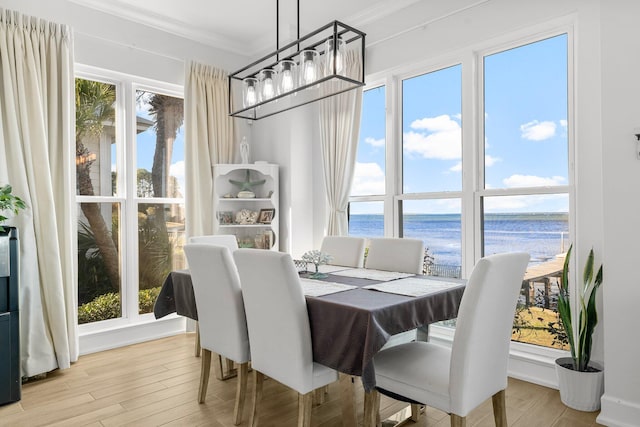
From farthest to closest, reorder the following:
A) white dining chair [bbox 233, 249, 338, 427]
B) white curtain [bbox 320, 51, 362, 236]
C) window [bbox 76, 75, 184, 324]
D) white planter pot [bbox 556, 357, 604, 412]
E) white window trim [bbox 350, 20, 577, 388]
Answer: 1. white curtain [bbox 320, 51, 362, 236]
2. window [bbox 76, 75, 184, 324]
3. white window trim [bbox 350, 20, 577, 388]
4. white planter pot [bbox 556, 357, 604, 412]
5. white dining chair [bbox 233, 249, 338, 427]

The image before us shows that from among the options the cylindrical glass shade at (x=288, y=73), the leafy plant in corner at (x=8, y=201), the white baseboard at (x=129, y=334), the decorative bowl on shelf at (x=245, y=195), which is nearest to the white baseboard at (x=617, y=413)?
the cylindrical glass shade at (x=288, y=73)

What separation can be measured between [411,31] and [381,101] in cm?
70

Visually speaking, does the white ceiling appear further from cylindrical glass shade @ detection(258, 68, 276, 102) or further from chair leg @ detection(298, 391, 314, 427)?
chair leg @ detection(298, 391, 314, 427)

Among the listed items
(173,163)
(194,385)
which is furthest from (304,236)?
(194,385)

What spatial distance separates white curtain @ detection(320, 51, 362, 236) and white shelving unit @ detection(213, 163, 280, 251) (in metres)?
0.60

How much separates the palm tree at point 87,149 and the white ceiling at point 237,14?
69 centimetres

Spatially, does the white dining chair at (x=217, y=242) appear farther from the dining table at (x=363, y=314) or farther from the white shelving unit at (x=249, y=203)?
the dining table at (x=363, y=314)

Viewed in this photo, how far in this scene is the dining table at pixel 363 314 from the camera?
5.84 ft

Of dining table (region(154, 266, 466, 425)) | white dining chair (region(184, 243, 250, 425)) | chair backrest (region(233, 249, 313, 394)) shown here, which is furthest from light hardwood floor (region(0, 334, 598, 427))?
dining table (region(154, 266, 466, 425))

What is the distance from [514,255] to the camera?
1776mm

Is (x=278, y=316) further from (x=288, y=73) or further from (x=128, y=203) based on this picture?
(x=128, y=203)

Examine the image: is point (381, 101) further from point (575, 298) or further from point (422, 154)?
point (575, 298)

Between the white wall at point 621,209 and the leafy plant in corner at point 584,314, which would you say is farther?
the leafy plant in corner at point 584,314

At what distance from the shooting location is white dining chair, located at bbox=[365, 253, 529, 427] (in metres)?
1.67
